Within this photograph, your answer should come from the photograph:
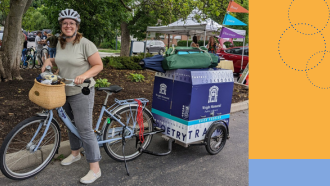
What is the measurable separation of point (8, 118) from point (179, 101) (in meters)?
2.77

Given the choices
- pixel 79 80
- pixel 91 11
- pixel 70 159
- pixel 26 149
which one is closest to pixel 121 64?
pixel 91 11

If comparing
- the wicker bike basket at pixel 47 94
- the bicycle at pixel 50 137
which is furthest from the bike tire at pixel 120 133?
the wicker bike basket at pixel 47 94

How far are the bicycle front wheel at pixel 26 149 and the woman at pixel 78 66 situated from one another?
0.38m

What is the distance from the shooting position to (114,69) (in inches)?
400

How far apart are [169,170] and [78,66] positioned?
1655mm

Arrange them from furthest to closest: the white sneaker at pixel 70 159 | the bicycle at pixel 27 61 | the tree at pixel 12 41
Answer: the bicycle at pixel 27 61, the tree at pixel 12 41, the white sneaker at pixel 70 159

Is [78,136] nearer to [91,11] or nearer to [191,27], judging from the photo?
[91,11]

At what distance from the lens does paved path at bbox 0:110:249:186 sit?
3057mm

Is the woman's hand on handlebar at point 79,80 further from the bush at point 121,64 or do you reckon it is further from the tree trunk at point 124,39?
the tree trunk at point 124,39

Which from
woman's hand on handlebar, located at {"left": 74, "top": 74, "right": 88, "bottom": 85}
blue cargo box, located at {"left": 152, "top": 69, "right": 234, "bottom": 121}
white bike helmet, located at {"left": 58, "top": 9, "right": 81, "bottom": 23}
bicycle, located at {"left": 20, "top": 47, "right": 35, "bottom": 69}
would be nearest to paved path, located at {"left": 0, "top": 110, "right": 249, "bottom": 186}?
blue cargo box, located at {"left": 152, "top": 69, "right": 234, "bottom": 121}

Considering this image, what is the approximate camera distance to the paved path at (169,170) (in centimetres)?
306

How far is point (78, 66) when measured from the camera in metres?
2.82

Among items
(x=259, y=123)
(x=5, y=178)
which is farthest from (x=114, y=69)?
(x=259, y=123)

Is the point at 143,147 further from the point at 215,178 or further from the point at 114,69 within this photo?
the point at 114,69
